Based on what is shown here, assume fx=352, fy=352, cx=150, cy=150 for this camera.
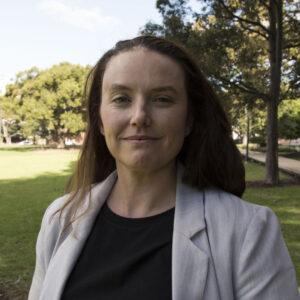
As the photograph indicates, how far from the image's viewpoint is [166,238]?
60.6 inches

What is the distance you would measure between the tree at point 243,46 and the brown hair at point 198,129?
8.72 metres

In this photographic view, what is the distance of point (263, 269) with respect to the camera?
1287mm

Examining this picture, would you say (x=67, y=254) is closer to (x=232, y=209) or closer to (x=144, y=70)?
(x=232, y=209)

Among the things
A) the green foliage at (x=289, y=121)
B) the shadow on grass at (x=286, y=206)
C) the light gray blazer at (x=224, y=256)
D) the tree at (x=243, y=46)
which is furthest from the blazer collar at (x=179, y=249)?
the green foliage at (x=289, y=121)

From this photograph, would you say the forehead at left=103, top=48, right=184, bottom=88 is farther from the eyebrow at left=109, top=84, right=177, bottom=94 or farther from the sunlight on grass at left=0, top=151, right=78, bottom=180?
the sunlight on grass at left=0, top=151, right=78, bottom=180

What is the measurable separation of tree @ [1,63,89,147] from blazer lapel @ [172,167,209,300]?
Answer: 122 ft

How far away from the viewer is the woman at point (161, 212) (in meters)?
1.33

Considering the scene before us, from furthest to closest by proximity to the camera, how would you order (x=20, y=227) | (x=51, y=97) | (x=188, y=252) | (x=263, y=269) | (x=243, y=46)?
(x=51, y=97)
(x=243, y=46)
(x=20, y=227)
(x=188, y=252)
(x=263, y=269)

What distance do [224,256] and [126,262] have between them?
1.41ft

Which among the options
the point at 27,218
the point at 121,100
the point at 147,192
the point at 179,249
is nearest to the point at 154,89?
the point at 121,100

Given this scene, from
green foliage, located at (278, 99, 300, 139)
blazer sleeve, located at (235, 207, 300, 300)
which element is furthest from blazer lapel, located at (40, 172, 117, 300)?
green foliage, located at (278, 99, 300, 139)

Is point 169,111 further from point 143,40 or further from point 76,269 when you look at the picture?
point 76,269

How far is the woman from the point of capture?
133 centimetres

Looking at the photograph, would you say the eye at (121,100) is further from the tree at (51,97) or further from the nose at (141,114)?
the tree at (51,97)
